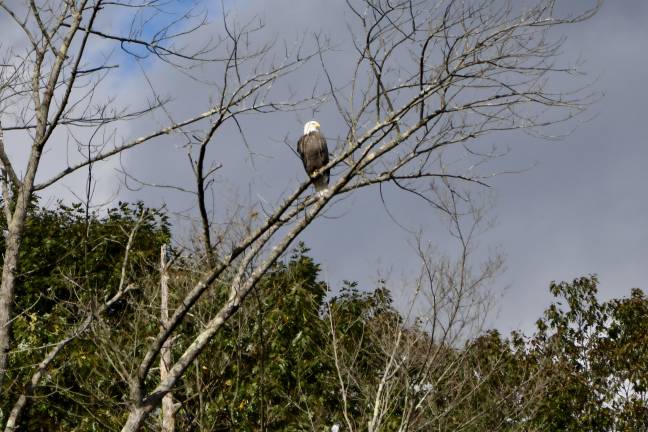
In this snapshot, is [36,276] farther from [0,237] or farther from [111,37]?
[111,37]

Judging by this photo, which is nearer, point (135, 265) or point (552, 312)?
point (135, 265)

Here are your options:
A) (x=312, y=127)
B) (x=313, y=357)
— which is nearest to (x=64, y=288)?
(x=313, y=357)

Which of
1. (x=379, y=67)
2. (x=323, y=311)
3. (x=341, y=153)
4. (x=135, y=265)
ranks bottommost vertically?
(x=341, y=153)

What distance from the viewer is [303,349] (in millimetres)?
16484

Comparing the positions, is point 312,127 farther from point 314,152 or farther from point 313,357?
point 313,357

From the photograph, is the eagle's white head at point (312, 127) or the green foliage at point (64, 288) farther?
the green foliage at point (64, 288)

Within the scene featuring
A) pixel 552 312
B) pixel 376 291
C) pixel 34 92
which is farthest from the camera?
pixel 552 312

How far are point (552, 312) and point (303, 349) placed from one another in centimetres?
564

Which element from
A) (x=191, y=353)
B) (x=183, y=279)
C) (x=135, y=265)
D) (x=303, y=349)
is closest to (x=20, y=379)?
(x=135, y=265)

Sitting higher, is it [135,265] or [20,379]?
[135,265]

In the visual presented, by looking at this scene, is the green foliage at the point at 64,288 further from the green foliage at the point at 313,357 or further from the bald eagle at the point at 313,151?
the bald eagle at the point at 313,151

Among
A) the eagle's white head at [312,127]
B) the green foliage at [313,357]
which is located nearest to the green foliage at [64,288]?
the green foliage at [313,357]

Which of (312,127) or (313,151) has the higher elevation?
(312,127)

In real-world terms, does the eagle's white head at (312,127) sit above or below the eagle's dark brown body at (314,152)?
above
